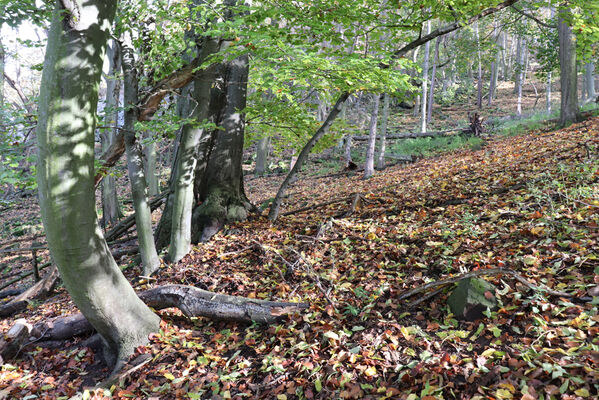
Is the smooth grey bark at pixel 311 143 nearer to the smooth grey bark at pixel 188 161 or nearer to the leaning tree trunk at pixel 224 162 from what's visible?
the leaning tree trunk at pixel 224 162

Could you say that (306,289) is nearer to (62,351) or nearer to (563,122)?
(62,351)

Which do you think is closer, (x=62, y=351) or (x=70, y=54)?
(x=70, y=54)

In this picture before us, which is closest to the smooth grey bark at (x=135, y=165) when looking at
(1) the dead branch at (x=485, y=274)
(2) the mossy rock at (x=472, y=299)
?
(1) the dead branch at (x=485, y=274)

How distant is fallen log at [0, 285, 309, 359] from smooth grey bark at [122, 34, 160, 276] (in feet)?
3.66

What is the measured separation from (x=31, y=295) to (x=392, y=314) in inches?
254

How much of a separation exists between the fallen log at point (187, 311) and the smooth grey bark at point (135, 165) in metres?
1.12

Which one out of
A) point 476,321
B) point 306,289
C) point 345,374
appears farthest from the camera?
point 306,289

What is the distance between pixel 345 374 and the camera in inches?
107

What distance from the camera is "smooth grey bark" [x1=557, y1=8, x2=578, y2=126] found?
9.67 metres

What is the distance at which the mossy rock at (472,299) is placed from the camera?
2992mm

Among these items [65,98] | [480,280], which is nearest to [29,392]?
[65,98]

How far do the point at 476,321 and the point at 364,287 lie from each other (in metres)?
1.20

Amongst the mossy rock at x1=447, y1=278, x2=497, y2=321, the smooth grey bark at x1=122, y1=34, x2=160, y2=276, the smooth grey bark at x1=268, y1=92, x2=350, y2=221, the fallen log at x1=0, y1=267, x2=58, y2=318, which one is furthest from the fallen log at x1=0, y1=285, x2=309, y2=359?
the smooth grey bark at x1=268, y1=92, x2=350, y2=221

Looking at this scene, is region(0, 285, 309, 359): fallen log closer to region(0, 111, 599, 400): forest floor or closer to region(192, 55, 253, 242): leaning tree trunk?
region(0, 111, 599, 400): forest floor
